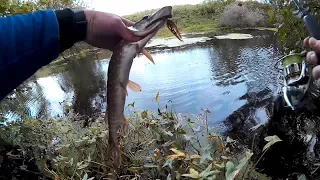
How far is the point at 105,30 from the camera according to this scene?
1204 millimetres

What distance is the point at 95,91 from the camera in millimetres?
7891

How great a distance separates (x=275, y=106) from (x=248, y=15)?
11117mm

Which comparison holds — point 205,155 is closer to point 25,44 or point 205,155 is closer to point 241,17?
point 25,44

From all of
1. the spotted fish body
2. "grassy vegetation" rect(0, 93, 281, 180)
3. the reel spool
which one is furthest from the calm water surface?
the spotted fish body

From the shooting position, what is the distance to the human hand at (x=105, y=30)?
1.12 meters

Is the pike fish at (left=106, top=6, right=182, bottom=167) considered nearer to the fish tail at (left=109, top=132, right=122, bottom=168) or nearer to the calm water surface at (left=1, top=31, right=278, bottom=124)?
the fish tail at (left=109, top=132, right=122, bottom=168)

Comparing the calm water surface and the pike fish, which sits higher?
the pike fish

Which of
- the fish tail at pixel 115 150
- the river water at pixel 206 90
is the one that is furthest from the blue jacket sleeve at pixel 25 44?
the river water at pixel 206 90

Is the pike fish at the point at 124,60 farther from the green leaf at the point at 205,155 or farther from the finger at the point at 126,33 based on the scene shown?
the green leaf at the point at 205,155

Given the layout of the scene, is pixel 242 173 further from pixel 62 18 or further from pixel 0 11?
pixel 0 11

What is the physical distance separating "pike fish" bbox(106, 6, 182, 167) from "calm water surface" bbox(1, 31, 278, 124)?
2.84 meters

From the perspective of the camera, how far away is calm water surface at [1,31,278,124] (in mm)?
5938

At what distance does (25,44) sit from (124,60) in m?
0.95

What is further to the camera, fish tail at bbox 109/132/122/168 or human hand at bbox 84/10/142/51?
fish tail at bbox 109/132/122/168
